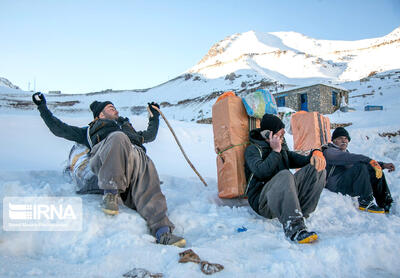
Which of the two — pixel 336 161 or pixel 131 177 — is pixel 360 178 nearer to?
pixel 336 161

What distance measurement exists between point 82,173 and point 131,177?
2.00 feet

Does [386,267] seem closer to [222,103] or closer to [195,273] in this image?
[195,273]

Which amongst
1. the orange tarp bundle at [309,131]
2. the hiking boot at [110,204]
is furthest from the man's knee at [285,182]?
the orange tarp bundle at [309,131]

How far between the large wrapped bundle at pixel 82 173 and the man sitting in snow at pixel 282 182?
5.01ft

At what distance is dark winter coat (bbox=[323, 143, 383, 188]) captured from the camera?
11.1 ft

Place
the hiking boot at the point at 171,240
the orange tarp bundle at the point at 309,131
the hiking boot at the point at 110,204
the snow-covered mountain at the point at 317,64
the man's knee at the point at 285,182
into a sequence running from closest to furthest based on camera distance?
the hiking boot at the point at 171,240 < the hiking boot at the point at 110,204 < the man's knee at the point at 285,182 < the orange tarp bundle at the point at 309,131 < the snow-covered mountain at the point at 317,64

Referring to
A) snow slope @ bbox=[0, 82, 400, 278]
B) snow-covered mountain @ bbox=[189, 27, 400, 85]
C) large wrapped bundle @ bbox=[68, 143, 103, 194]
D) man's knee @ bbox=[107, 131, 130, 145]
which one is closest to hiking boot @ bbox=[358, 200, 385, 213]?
snow slope @ bbox=[0, 82, 400, 278]

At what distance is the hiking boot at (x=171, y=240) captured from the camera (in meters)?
1.91

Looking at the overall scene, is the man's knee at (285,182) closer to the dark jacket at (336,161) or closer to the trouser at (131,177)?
the trouser at (131,177)

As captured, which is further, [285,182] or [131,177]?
[131,177]

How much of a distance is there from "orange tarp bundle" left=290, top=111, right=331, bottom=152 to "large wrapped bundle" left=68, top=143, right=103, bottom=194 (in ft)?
14.2

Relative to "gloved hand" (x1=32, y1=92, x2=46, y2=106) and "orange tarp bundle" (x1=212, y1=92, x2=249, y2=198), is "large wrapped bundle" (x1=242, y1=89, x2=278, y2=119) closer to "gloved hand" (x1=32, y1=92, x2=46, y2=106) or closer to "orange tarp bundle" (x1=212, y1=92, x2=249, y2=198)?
"orange tarp bundle" (x1=212, y1=92, x2=249, y2=198)

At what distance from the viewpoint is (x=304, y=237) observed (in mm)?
1937

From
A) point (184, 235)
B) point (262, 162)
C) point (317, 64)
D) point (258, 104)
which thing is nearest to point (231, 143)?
point (258, 104)
